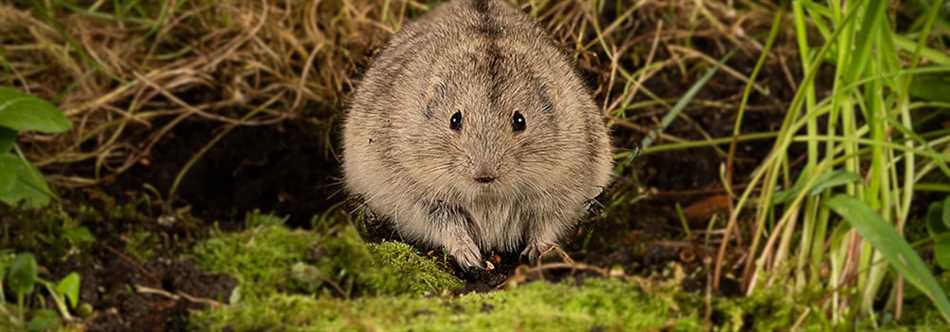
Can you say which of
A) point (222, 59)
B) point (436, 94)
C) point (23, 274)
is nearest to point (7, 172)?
point (23, 274)

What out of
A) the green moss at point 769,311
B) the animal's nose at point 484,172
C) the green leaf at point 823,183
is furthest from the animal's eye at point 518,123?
the green leaf at point 823,183

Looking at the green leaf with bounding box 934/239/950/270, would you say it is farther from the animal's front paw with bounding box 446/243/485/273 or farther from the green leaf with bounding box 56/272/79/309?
the green leaf with bounding box 56/272/79/309

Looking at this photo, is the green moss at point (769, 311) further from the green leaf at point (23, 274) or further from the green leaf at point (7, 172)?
the green leaf at point (7, 172)

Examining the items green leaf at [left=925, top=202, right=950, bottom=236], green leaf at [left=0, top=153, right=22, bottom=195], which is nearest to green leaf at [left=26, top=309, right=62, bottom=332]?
green leaf at [left=0, top=153, right=22, bottom=195]

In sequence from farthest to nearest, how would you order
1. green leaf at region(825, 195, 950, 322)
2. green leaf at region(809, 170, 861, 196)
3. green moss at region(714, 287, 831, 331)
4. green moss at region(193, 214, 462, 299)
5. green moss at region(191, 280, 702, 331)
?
green leaf at region(809, 170, 861, 196), green leaf at region(825, 195, 950, 322), green moss at region(714, 287, 831, 331), green moss at region(193, 214, 462, 299), green moss at region(191, 280, 702, 331)

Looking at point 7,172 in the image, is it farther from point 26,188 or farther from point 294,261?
point 294,261
